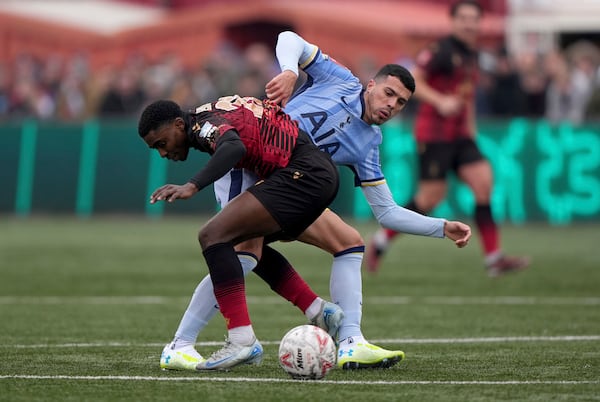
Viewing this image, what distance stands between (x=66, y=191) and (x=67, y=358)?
53.5 feet

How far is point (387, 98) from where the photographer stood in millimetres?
8266

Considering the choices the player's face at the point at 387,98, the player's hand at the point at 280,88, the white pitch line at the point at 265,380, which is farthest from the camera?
the player's face at the point at 387,98

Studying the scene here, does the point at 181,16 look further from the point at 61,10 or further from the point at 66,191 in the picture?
the point at 66,191

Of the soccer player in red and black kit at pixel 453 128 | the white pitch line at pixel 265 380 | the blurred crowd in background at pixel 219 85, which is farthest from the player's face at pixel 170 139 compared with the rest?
the blurred crowd in background at pixel 219 85

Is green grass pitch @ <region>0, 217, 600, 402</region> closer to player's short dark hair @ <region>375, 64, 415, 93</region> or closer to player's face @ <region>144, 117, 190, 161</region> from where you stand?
player's face @ <region>144, 117, 190, 161</region>

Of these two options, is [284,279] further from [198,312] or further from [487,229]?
[487,229]

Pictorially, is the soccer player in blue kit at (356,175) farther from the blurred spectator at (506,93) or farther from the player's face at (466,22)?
the blurred spectator at (506,93)

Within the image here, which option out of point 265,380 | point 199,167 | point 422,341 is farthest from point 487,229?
point 199,167

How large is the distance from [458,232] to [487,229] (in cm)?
579

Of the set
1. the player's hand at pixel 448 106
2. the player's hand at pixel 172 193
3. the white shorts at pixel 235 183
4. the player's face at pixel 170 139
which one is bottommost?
the player's hand at pixel 172 193

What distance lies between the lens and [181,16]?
3569cm

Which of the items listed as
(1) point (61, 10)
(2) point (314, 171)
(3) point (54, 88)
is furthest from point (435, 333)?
(1) point (61, 10)

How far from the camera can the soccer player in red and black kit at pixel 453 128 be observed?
45.1 feet

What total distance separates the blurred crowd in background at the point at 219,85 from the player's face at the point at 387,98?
48.3 ft
